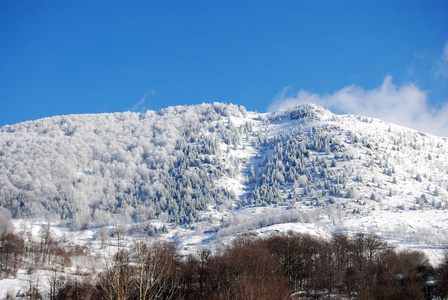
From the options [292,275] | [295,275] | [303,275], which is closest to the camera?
[303,275]

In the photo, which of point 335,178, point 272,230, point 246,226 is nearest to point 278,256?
point 272,230

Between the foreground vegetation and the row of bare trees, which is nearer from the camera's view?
the row of bare trees

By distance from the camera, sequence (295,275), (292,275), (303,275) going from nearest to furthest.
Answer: (303,275) → (295,275) → (292,275)

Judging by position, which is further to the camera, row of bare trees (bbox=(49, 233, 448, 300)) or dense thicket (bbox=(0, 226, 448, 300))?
dense thicket (bbox=(0, 226, 448, 300))

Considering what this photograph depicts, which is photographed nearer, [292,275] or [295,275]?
[295,275]

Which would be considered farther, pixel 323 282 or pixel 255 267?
pixel 323 282

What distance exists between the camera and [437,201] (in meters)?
169

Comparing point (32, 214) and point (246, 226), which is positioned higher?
point (32, 214)

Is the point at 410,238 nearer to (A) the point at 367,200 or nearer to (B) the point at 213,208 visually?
(A) the point at 367,200

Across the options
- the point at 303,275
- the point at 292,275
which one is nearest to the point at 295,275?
the point at 292,275

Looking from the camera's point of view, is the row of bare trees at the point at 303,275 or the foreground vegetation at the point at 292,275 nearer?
the row of bare trees at the point at 303,275

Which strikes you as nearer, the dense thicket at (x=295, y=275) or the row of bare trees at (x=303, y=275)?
the row of bare trees at (x=303, y=275)

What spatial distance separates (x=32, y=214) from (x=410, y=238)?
197 meters

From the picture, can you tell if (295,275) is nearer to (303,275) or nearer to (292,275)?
(292,275)
